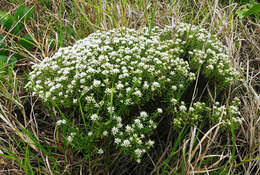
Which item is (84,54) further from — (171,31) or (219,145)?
(219,145)

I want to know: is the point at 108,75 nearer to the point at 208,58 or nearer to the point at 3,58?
the point at 208,58

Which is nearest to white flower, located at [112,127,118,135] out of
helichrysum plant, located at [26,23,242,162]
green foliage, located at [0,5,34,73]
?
helichrysum plant, located at [26,23,242,162]

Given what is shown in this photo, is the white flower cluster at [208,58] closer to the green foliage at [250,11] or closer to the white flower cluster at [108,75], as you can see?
the white flower cluster at [108,75]

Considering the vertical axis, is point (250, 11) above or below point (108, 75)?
above

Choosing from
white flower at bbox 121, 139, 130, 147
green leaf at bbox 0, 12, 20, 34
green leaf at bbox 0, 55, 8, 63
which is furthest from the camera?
green leaf at bbox 0, 12, 20, 34

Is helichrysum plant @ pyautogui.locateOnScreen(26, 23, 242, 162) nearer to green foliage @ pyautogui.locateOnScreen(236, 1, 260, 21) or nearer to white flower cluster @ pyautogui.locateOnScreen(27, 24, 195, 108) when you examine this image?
white flower cluster @ pyautogui.locateOnScreen(27, 24, 195, 108)

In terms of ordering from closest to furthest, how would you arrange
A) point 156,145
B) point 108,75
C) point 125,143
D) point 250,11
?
point 125,143, point 108,75, point 156,145, point 250,11

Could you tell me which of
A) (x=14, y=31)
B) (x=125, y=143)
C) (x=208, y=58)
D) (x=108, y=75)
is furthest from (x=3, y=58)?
(x=208, y=58)

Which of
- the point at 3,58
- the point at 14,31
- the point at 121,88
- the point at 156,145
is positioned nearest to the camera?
the point at 121,88

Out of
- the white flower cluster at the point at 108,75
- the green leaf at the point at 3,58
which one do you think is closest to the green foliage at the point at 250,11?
the white flower cluster at the point at 108,75
